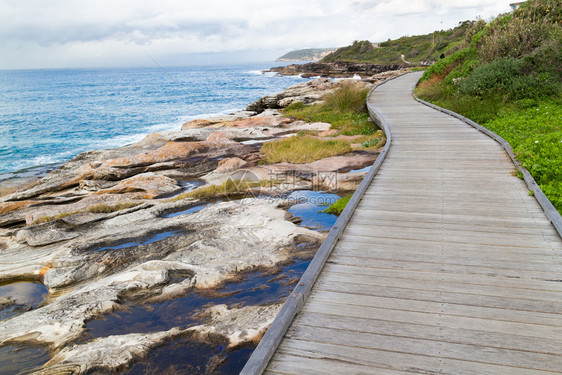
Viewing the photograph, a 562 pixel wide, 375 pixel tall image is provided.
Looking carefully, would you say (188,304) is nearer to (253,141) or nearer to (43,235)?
(43,235)

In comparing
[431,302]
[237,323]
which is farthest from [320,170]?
[431,302]

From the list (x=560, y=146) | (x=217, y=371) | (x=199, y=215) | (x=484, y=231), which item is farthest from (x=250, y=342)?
(x=560, y=146)

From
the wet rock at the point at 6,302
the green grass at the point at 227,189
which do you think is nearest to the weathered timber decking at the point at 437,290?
the green grass at the point at 227,189

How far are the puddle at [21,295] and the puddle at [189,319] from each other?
1897 mm

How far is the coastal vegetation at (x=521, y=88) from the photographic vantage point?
858cm

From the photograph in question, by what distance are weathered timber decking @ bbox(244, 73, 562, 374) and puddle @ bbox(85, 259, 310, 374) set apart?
56.0 inches

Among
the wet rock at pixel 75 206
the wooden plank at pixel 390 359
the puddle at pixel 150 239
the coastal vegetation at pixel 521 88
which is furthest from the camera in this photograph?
the wet rock at pixel 75 206

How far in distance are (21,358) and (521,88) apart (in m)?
17.2

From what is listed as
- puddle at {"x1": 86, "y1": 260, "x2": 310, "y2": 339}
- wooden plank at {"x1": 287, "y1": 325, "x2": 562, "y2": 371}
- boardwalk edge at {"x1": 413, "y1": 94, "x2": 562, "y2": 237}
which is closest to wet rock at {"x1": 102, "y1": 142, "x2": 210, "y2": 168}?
puddle at {"x1": 86, "y1": 260, "x2": 310, "y2": 339}

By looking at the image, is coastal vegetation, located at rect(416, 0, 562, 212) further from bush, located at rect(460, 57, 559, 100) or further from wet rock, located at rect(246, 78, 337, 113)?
wet rock, located at rect(246, 78, 337, 113)

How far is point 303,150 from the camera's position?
14.2 meters

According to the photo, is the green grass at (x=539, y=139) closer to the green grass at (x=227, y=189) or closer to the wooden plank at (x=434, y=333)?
the wooden plank at (x=434, y=333)

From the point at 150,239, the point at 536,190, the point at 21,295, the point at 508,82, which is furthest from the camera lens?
the point at 508,82

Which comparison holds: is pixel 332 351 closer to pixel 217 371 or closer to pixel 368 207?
pixel 217 371
